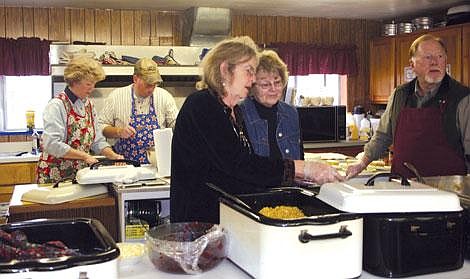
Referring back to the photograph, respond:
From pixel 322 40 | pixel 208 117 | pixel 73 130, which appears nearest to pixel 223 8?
pixel 322 40

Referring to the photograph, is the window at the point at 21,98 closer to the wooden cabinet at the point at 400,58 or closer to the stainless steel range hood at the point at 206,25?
the stainless steel range hood at the point at 206,25

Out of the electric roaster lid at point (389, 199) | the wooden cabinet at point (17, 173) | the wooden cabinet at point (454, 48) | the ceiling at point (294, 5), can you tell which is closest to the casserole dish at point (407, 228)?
the electric roaster lid at point (389, 199)

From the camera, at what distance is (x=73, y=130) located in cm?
343

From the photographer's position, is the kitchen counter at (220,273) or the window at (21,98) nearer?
the kitchen counter at (220,273)

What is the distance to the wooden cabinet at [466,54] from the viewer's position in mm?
5207

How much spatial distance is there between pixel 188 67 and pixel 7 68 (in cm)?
171

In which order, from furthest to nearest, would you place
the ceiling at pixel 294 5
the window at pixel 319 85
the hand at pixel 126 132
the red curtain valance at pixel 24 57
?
the window at pixel 319 85 → the red curtain valance at pixel 24 57 → the ceiling at pixel 294 5 → the hand at pixel 126 132

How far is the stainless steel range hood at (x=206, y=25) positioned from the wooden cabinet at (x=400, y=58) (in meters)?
1.93

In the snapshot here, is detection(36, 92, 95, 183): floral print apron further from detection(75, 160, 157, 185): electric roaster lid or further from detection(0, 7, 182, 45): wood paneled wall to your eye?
detection(0, 7, 182, 45): wood paneled wall

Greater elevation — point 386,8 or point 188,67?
point 386,8

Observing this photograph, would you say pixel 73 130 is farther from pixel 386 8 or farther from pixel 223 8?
pixel 386 8

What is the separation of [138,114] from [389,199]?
2709 mm

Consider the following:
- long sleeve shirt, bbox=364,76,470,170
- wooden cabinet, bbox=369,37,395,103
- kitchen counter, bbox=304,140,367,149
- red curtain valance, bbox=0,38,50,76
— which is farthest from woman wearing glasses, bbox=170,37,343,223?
wooden cabinet, bbox=369,37,395,103

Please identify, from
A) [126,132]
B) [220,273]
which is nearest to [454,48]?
[126,132]
